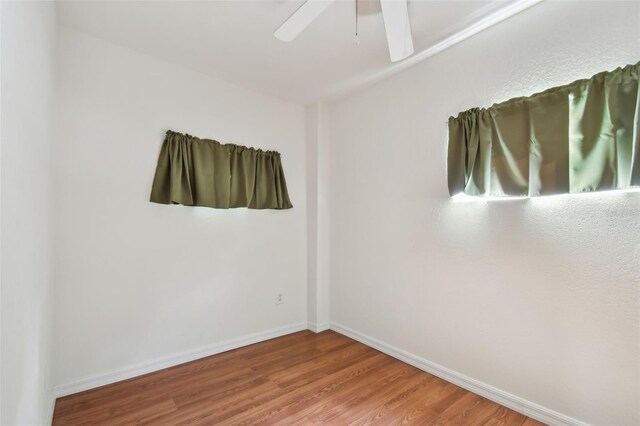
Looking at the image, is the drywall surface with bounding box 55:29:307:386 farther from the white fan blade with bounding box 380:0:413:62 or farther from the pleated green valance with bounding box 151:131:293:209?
the white fan blade with bounding box 380:0:413:62

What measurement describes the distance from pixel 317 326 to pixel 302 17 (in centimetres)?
296

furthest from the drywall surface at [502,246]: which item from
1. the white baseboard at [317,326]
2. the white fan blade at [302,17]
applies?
the white fan blade at [302,17]

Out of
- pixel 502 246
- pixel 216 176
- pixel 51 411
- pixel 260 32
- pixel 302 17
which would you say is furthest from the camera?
pixel 216 176

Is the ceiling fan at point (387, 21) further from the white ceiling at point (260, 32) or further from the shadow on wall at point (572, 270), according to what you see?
the shadow on wall at point (572, 270)

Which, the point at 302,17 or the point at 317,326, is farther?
the point at 317,326

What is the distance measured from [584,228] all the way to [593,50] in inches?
40.3

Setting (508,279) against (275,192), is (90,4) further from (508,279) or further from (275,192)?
(508,279)

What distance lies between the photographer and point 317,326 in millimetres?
3398

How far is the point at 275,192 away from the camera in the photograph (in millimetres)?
3219

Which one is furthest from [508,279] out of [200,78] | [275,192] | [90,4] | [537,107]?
[90,4]

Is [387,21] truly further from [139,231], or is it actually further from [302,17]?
[139,231]

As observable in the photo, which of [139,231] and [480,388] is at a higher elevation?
[139,231]

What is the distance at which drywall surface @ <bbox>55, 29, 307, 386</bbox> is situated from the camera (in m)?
2.17

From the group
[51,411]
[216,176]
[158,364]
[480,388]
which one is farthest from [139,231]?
[480,388]
